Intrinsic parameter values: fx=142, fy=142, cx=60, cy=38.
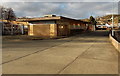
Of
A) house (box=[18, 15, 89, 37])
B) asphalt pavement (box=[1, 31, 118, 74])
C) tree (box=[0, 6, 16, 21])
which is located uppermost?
tree (box=[0, 6, 16, 21])

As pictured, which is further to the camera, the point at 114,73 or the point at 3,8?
the point at 3,8

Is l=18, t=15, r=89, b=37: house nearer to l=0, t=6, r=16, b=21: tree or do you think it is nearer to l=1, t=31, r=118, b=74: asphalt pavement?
l=1, t=31, r=118, b=74: asphalt pavement

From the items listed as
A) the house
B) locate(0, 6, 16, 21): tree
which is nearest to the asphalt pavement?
the house

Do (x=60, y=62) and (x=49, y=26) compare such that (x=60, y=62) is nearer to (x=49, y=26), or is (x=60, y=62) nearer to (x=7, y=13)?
(x=49, y=26)

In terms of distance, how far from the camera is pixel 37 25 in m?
28.6

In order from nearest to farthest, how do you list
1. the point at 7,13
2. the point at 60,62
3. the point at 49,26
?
1. the point at 60,62
2. the point at 49,26
3. the point at 7,13

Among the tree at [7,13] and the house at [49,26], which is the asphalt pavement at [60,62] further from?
the tree at [7,13]

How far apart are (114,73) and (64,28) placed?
80.5ft

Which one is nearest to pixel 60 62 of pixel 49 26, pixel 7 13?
pixel 49 26

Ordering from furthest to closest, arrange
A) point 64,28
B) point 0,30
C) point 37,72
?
point 0,30 < point 64,28 < point 37,72

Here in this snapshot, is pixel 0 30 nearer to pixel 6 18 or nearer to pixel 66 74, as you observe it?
pixel 6 18

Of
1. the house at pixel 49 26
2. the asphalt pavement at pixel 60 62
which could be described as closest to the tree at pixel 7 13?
the house at pixel 49 26

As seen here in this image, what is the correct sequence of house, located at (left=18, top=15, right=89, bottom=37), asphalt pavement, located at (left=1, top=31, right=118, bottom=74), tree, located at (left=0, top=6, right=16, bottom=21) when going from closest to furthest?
asphalt pavement, located at (left=1, top=31, right=118, bottom=74)
house, located at (left=18, top=15, right=89, bottom=37)
tree, located at (left=0, top=6, right=16, bottom=21)

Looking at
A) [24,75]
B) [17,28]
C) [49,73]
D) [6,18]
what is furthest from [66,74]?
[6,18]
